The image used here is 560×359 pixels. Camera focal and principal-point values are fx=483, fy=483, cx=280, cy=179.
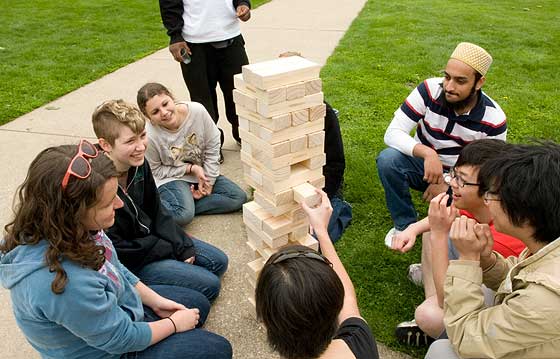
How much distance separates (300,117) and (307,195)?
1.23ft

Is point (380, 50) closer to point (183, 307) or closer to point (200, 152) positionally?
point (200, 152)

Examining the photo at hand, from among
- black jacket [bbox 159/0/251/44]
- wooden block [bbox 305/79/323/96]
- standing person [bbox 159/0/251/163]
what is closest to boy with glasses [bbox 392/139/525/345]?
wooden block [bbox 305/79/323/96]

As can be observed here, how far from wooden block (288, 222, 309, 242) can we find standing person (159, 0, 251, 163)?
211 centimetres

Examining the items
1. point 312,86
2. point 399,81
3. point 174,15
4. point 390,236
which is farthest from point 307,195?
point 399,81

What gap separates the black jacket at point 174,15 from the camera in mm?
4012

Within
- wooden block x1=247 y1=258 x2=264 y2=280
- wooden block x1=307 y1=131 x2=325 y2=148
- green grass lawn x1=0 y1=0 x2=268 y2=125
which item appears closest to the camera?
wooden block x1=307 y1=131 x2=325 y2=148

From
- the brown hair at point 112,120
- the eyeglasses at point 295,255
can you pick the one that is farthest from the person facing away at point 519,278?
the brown hair at point 112,120

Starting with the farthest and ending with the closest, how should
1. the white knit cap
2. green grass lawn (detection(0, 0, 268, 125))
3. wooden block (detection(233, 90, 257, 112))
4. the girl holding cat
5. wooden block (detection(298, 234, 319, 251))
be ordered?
1. green grass lawn (detection(0, 0, 268, 125))
2. the girl holding cat
3. the white knit cap
4. wooden block (detection(298, 234, 319, 251))
5. wooden block (detection(233, 90, 257, 112))

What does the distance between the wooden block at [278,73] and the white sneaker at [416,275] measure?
1.41 meters

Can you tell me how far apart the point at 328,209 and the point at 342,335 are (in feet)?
2.21

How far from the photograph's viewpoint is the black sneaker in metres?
2.50

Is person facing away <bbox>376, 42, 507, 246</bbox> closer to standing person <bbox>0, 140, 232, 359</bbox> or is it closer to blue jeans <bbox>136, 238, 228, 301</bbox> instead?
blue jeans <bbox>136, 238, 228, 301</bbox>

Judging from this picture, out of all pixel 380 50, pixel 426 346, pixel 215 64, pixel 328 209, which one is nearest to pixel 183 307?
pixel 328 209

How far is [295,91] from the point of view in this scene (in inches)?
86.2
